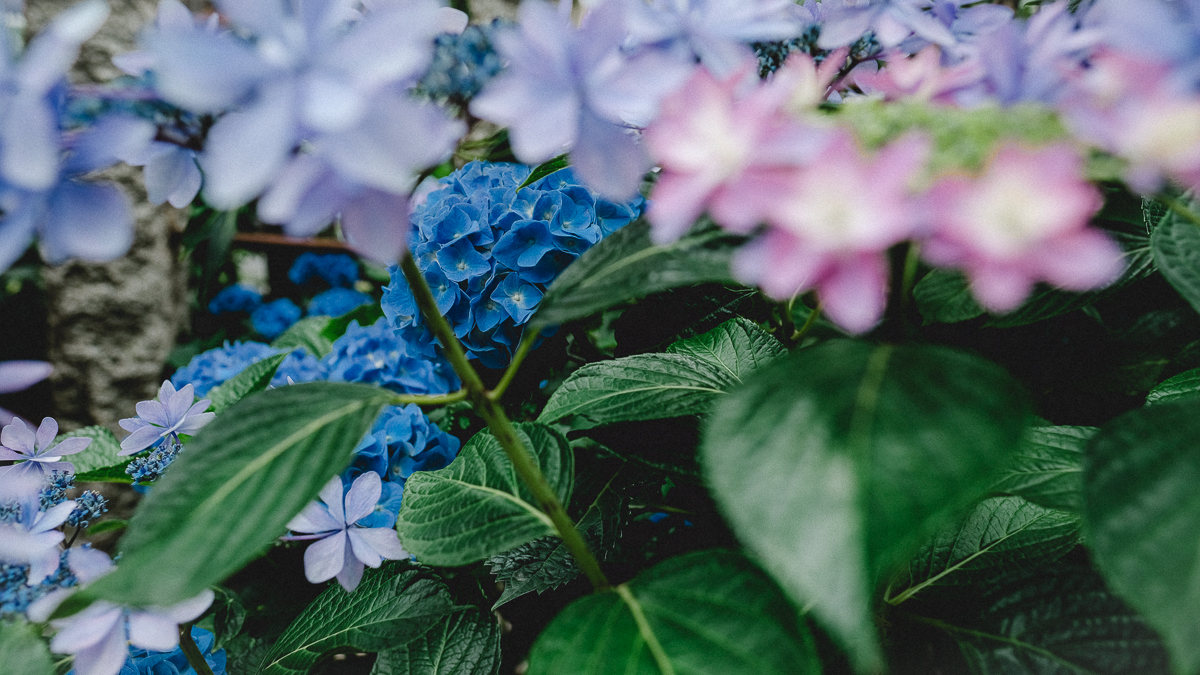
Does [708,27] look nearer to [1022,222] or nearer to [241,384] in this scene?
[1022,222]

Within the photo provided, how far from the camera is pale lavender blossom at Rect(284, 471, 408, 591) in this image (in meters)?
0.68

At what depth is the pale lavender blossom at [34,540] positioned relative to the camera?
0.45 meters

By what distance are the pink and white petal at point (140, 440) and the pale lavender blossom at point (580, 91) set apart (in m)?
0.64

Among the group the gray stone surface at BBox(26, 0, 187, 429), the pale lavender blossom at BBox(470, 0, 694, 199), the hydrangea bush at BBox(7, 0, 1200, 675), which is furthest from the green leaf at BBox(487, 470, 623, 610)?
the gray stone surface at BBox(26, 0, 187, 429)

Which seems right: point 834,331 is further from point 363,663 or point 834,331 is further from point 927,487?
point 363,663

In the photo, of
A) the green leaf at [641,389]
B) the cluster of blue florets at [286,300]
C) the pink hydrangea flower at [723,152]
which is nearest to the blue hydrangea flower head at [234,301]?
the cluster of blue florets at [286,300]

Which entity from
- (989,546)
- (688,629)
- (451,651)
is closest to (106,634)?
(451,651)

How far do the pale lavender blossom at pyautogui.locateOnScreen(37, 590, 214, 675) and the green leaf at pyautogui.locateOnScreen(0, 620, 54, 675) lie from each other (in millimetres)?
11

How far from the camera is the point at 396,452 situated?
0.97 meters

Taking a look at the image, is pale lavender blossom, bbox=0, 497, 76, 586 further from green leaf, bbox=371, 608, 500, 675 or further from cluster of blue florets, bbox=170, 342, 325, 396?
cluster of blue florets, bbox=170, 342, 325, 396

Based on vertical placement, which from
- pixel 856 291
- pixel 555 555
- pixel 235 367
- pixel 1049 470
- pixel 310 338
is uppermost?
pixel 856 291

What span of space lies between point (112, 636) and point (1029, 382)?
101 centimetres

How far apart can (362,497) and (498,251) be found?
1.14 ft

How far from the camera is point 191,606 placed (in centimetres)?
53
